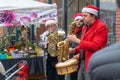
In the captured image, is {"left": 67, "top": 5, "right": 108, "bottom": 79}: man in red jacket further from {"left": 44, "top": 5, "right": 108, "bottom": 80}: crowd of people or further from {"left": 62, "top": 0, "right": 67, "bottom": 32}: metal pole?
{"left": 62, "top": 0, "right": 67, "bottom": 32}: metal pole

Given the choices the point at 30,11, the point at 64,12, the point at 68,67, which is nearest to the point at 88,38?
the point at 68,67

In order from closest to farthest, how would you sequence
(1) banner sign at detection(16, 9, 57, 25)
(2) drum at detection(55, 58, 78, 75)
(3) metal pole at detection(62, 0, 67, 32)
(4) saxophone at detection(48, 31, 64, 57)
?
(2) drum at detection(55, 58, 78, 75)
(4) saxophone at detection(48, 31, 64, 57)
(1) banner sign at detection(16, 9, 57, 25)
(3) metal pole at detection(62, 0, 67, 32)

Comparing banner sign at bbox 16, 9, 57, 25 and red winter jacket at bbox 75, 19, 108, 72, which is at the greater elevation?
red winter jacket at bbox 75, 19, 108, 72

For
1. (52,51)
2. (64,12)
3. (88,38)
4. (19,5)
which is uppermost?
(88,38)

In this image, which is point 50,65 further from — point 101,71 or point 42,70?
point 101,71

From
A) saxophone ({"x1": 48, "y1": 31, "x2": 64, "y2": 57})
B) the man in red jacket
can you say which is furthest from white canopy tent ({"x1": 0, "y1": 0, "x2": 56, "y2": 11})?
the man in red jacket

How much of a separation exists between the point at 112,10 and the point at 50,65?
1.92 m

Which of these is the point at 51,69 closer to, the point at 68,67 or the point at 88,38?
the point at 68,67

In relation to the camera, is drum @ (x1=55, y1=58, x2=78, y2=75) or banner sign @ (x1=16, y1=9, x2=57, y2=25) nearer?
drum @ (x1=55, y1=58, x2=78, y2=75)

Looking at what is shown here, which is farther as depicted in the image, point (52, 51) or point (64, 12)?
point (64, 12)

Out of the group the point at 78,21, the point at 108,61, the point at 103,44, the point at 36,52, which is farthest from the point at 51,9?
the point at 108,61

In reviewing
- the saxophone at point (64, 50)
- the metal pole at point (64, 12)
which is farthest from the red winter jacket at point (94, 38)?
the metal pole at point (64, 12)

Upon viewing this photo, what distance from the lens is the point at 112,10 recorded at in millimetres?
9133

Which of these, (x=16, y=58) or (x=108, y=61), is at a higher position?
(x=108, y=61)
